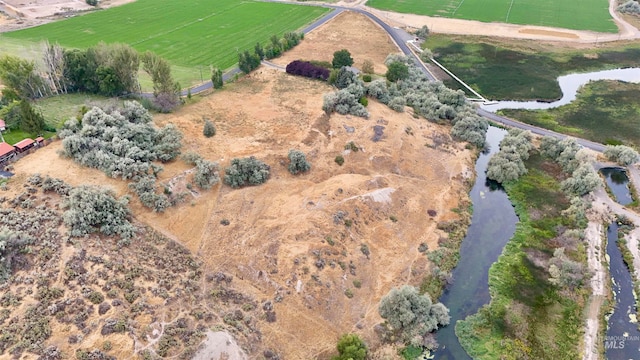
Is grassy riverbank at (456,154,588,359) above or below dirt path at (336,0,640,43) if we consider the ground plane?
below

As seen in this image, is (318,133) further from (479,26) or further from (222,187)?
(479,26)

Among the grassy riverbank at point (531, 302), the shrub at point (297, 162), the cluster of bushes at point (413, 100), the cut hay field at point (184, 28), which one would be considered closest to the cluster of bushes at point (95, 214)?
the shrub at point (297, 162)

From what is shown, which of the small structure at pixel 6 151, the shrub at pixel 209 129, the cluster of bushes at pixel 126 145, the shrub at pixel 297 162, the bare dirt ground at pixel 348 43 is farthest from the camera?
the bare dirt ground at pixel 348 43

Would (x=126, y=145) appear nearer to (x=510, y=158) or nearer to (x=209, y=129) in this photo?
(x=209, y=129)

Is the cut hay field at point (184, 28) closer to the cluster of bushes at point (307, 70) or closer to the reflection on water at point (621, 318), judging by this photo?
the cluster of bushes at point (307, 70)

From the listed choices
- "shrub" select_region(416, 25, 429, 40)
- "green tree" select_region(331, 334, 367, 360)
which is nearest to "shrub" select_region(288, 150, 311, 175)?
"green tree" select_region(331, 334, 367, 360)

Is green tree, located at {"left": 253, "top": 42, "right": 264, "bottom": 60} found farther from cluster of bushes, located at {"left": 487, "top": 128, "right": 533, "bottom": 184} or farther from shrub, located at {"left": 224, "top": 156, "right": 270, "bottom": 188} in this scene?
cluster of bushes, located at {"left": 487, "top": 128, "right": 533, "bottom": 184}

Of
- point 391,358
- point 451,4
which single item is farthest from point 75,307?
point 451,4
